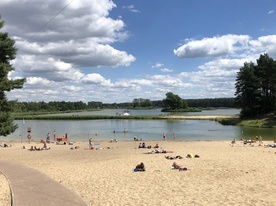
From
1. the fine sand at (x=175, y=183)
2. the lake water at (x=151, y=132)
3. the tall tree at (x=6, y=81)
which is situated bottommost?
the lake water at (x=151, y=132)

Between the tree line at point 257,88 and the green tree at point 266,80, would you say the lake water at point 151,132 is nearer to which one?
the tree line at point 257,88

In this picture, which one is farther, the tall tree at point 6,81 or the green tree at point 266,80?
the green tree at point 266,80

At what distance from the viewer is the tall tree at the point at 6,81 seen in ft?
57.3

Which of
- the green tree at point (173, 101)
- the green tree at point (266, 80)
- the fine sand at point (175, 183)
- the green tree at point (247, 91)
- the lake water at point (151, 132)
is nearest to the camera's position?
the fine sand at point (175, 183)

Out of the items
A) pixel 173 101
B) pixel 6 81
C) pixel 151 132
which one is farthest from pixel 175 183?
pixel 173 101

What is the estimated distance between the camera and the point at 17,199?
11.7 m

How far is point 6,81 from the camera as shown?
1808cm

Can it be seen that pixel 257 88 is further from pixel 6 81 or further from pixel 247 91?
pixel 6 81

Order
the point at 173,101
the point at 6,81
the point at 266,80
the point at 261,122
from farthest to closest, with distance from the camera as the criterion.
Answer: the point at 173,101 < the point at 266,80 < the point at 261,122 < the point at 6,81

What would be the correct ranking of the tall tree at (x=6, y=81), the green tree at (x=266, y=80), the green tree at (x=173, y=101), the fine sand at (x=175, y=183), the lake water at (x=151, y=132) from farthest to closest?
the green tree at (x=173, y=101) < the green tree at (x=266, y=80) < the lake water at (x=151, y=132) < the tall tree at (x=6, y=81) < the fine sand at (x=175, y=183)

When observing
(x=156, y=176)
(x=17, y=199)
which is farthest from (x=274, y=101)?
(x=17, y=199)

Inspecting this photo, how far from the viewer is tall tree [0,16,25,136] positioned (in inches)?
688

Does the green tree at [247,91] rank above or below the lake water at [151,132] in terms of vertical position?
above

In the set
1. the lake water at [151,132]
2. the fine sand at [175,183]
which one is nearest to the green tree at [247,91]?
the lake water at [151,132]
